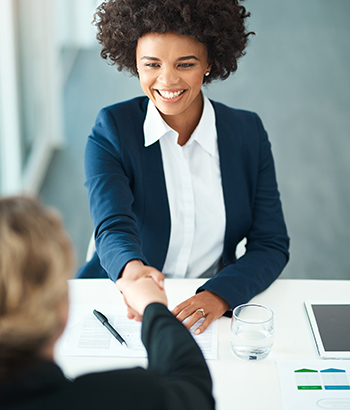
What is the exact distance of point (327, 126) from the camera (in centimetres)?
452

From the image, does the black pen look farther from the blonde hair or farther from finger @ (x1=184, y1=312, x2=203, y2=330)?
the blonde hair

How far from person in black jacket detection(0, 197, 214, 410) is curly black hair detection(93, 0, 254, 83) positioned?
0.98 meters

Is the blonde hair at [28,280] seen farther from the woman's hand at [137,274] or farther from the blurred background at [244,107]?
the blurred background at [244,107]

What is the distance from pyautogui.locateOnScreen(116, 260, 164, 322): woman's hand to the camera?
4.12 feet

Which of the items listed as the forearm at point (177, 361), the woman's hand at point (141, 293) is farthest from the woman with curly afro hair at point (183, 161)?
the forearm at point (177, 361)

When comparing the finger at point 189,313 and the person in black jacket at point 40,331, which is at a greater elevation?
the person in black jacket at point 40,331

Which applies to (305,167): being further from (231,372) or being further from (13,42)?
(231,372)

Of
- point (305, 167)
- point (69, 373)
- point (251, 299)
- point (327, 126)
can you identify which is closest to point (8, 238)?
point (69, 373)

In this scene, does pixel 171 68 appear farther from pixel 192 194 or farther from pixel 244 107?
pixel 244 107

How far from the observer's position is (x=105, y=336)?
1.36 m

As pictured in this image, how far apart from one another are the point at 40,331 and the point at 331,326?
92cm

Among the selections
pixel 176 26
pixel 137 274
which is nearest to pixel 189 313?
pixel 137 274

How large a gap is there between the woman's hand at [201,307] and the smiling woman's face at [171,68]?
0.57 metres

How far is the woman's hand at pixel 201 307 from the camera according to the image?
1.40 metres
